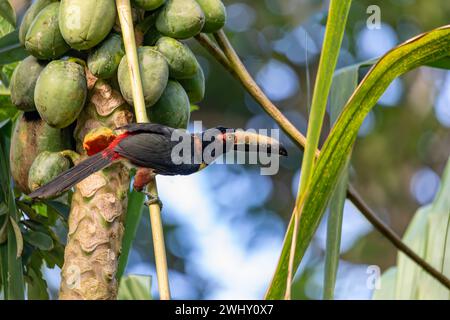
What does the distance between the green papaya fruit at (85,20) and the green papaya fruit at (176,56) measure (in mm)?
112

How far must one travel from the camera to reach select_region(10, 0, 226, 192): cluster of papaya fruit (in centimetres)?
144

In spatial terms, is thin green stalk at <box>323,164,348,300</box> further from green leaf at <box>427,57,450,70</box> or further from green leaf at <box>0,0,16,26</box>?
green leaf at <box>0,0,16,26</box>

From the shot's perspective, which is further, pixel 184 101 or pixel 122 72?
pixel 184 101

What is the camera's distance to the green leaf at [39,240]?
1.69 meters

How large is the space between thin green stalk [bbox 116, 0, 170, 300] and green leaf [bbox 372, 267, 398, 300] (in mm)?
722

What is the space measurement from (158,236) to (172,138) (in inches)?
19.7

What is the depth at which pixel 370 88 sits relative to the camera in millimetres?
1149

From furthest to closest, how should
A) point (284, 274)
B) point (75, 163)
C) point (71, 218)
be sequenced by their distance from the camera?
point (75, 163) → point (71, 218) → point (284, 274)

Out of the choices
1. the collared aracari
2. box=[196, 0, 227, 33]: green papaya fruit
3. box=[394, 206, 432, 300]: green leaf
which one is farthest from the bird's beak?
box=[394, 206, 432, 300]: green leaf

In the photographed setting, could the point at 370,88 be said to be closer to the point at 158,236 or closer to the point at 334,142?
the point at 334,142

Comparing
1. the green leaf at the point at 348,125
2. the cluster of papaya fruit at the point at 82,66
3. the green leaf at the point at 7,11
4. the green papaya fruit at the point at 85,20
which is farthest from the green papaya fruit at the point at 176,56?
the green leaf at the point at 348,125
